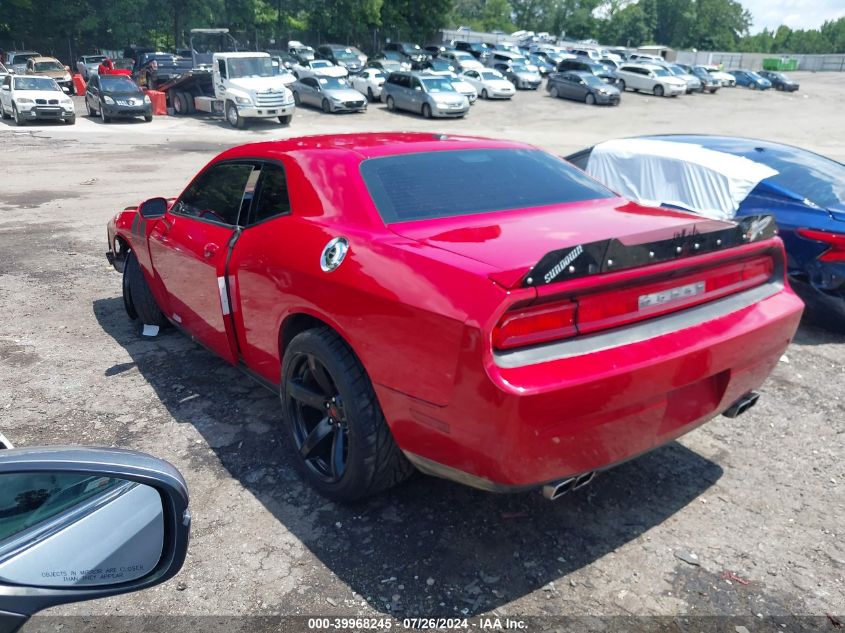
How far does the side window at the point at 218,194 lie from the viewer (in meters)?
4.22

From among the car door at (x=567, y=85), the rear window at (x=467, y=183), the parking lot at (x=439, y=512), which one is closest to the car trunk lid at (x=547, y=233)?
the rear window at (x=467, y=183)

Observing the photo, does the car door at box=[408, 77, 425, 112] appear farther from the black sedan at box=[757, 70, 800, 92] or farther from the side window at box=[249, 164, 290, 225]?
the black sedan at box=[757, 70, 800, 92]

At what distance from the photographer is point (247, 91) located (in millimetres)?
23984

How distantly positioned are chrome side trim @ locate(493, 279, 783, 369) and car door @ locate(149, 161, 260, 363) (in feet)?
7.02

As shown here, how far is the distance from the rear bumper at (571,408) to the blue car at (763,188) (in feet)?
9.62

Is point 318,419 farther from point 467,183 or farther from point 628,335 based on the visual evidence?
point 628,335

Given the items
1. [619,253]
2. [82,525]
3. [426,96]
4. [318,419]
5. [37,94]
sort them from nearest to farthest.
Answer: [82,525] → [619,253] → [318,419] → [37,94] → [426,96]

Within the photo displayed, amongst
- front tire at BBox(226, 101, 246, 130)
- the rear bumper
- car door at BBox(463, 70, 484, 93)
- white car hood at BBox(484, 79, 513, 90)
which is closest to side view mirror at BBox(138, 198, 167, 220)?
the rear bumper

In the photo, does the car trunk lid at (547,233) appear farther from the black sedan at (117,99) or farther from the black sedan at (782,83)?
the black sedan at (782,83)

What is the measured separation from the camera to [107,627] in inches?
105

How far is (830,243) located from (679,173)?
1.53 metres

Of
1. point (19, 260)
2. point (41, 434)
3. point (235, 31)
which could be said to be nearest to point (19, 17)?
point (235, 31)

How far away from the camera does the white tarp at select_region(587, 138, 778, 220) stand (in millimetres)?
6125

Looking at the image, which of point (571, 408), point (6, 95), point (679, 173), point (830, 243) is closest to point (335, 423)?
point (571, 408)
